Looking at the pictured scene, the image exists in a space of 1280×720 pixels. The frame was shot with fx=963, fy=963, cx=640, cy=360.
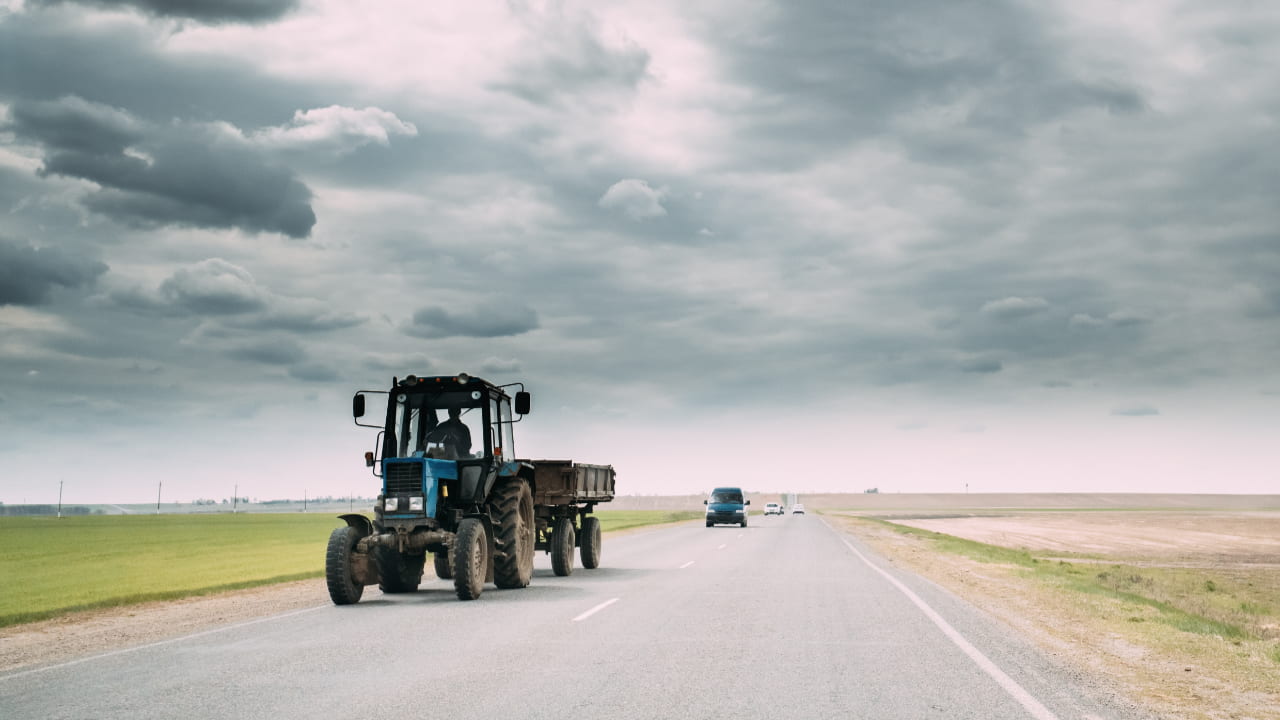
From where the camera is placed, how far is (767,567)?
21.5 m

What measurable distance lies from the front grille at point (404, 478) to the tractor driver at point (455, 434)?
118cm

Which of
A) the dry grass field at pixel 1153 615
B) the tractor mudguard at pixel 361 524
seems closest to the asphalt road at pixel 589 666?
the dry grass field at pixel 1153 615

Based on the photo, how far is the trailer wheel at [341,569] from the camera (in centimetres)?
1426

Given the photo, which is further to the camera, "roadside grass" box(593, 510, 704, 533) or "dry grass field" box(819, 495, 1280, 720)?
"roadside grass" box(593, 510, 704, 533)

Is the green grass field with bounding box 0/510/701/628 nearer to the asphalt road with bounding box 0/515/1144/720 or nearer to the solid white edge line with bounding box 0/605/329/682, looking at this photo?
the solid white edge line with bounding box 0/605/329/682

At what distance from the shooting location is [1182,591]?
20.9 metres

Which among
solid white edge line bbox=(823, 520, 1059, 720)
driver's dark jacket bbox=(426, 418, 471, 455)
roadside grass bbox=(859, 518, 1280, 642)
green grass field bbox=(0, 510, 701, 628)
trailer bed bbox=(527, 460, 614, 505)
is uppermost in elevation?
driver's dark jacket bbox=(426, 418, 471, 455)

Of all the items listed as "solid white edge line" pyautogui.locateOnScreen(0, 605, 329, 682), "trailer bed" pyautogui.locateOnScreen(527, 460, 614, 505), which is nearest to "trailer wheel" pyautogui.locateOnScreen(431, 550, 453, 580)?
"trailer bed" pyautogui.locateOnScreen(527, 460, 614, 505)

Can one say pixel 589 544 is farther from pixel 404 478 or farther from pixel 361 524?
pixel 361 524

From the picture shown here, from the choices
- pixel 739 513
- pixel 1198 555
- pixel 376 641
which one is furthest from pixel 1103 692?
pixel 739 513

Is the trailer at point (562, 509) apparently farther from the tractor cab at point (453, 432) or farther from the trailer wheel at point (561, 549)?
the tractor cab at point (453, 432)

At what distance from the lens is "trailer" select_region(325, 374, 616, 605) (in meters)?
14.6

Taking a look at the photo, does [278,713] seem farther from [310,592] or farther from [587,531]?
[587,531]

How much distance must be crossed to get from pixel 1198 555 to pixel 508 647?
35.1 m
